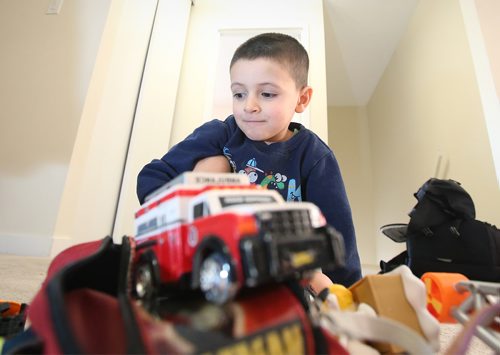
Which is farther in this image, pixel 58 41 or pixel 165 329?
pixel 58 41

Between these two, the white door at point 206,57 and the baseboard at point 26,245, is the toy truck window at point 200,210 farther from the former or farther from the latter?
the white door at point 206,57

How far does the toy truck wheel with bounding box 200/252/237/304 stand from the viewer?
0.22 meters

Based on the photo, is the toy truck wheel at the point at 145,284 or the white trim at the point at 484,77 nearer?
the toy truck wheel at the point at 145,284

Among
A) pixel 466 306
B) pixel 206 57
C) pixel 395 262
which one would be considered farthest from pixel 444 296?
pixel 206 57

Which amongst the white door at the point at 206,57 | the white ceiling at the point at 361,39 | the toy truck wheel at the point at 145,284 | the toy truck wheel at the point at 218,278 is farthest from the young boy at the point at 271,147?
the white ceiling at the point at 361,39

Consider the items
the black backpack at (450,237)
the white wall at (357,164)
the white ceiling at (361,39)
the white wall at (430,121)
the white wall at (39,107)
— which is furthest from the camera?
the white wall at (357,164)

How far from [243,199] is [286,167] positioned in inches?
17.9

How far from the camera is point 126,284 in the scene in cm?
33

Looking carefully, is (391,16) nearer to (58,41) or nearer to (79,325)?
(58,41)

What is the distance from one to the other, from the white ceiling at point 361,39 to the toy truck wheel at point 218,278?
7.95ft

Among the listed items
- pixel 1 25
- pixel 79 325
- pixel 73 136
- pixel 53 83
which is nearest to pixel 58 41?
pixel 53 83

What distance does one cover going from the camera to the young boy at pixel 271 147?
0.65 meters

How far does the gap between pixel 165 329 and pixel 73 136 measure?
3.92 feet

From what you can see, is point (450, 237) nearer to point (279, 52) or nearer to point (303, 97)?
point (303, 97)
